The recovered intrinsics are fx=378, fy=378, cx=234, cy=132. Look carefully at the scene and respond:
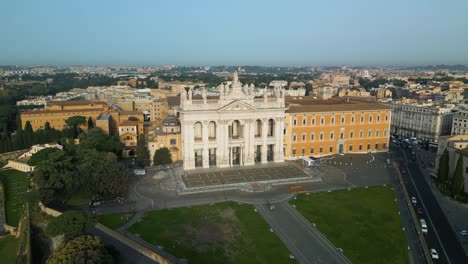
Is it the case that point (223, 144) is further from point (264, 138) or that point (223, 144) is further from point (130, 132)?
point (130, 132)

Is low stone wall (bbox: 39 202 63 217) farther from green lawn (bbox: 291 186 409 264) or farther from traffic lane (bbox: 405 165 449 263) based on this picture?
traffic lane (bbox: 405 165 449 263)

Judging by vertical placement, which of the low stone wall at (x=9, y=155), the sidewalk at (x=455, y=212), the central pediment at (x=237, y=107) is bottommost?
the low stone wall at (x=9, y=155)

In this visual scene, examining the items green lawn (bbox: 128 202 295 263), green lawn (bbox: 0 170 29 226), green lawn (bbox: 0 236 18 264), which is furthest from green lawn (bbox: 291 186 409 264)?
green lawn (bbox: 0 170 29 226)

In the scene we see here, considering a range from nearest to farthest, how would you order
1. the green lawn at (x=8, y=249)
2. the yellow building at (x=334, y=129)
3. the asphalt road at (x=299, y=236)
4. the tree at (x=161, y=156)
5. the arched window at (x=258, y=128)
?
1. the asphalt road at (x=299, y=236)
2. the green lawn at (x=8, y=249)
3. the tree at (x=161, y=156)
4. the arched window at (x=258, y=128)
5. the yellow building at (x=334, y=129)

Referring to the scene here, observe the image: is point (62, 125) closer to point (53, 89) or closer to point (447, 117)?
point (447, 117)

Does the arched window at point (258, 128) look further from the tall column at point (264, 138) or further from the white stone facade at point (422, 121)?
the white stone facade at point (422, 121)

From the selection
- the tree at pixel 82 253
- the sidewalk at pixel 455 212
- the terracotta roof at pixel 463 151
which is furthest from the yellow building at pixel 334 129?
the tree at pixel 82 253
